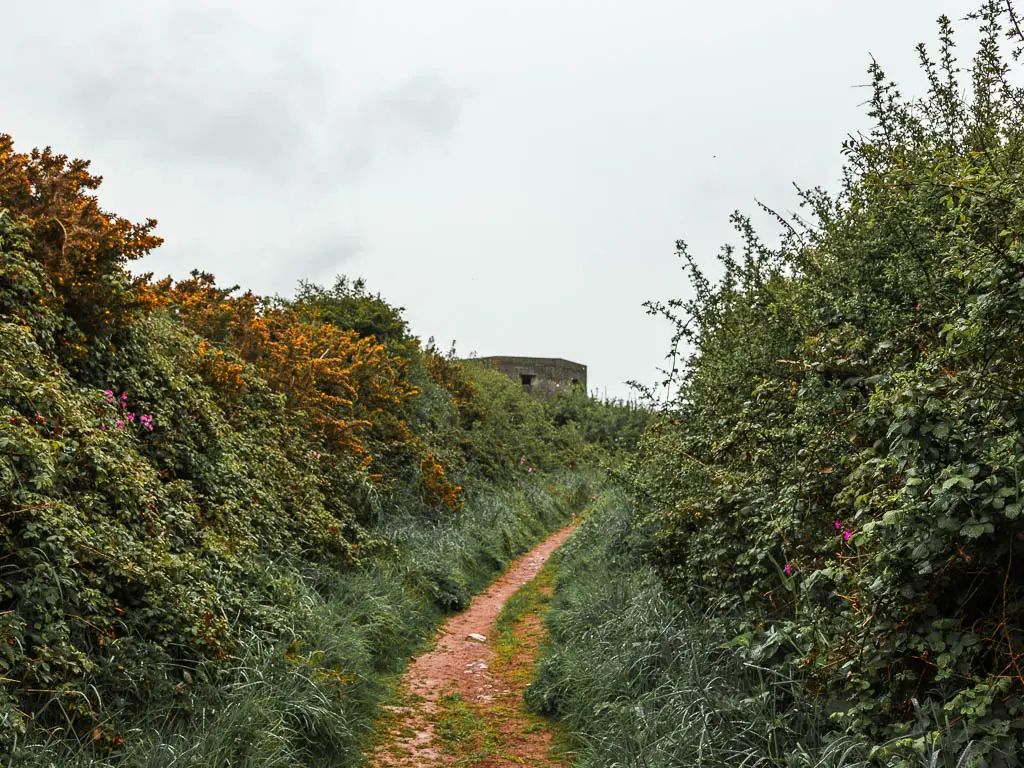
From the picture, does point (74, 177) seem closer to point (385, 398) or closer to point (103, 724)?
point (103, 724)

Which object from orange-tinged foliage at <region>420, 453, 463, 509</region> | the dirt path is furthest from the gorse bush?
orange-tinged foliage at <region>420, 453, 463, 509</region>

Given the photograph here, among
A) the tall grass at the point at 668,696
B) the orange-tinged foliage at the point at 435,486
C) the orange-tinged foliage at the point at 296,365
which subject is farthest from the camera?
the orange-tinged foliage at the point at 435,486

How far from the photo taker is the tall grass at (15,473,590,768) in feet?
12.4

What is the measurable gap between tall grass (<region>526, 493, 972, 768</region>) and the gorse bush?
0.15 metres

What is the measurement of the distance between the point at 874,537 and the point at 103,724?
3630 mm

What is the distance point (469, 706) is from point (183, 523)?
8.26ft

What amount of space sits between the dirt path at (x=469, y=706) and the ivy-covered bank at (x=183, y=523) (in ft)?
0.88

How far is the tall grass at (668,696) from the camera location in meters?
3.55

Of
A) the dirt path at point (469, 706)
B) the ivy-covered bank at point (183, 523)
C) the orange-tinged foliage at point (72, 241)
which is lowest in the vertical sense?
the dirt path at point (469, 706)

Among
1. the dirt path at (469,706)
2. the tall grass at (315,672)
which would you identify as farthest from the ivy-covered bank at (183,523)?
→ the dirt path at (469,706)

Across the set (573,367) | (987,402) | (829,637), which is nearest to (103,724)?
(829,637)

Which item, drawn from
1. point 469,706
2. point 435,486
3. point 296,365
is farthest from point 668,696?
point 435,486

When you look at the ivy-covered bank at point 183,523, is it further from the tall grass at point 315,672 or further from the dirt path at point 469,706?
the dirt path at point 469,706

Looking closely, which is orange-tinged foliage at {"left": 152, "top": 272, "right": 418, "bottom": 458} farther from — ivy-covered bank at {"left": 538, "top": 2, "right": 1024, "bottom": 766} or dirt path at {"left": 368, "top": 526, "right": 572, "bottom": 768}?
ivy-covered bank at {"left": 538, "top": 2, "right": 1024, "bottom": 766}
